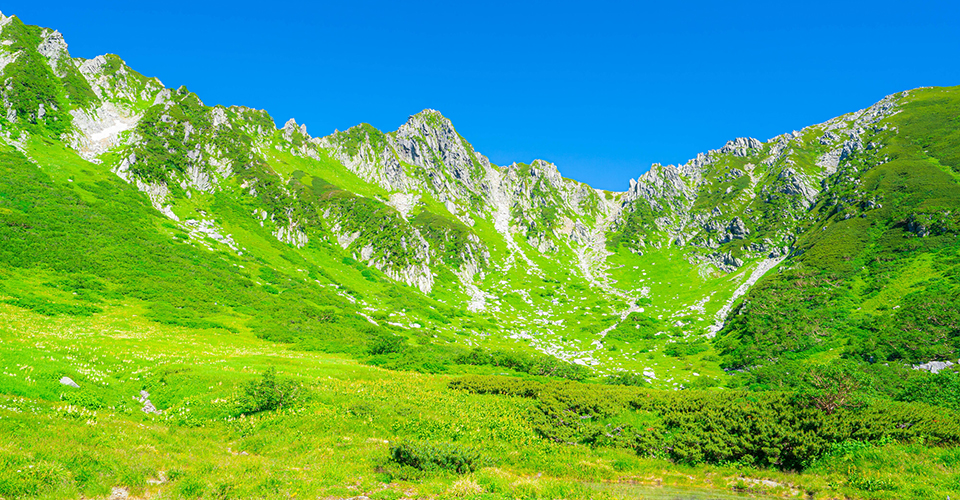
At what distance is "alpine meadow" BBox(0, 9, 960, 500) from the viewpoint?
17062mm

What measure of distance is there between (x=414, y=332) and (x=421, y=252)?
5997 cm

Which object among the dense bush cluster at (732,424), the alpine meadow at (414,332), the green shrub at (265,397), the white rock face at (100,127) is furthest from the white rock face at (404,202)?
the dense bush cluster at (732,424)

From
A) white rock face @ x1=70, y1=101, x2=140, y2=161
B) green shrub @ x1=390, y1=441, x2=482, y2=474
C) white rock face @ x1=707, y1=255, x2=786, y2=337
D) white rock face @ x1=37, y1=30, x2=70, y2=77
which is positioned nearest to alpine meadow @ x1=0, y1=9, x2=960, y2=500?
green shrub @ x1=390, y1=441, x2=482, y2=474

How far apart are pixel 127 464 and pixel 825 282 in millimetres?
105476

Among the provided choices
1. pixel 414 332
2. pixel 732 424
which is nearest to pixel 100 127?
pixel 414 332

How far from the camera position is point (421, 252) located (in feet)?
417

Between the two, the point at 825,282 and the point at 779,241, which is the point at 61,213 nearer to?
the point at 825,282

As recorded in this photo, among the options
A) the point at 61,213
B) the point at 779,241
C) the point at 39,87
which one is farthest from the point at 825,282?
the point at 39,87

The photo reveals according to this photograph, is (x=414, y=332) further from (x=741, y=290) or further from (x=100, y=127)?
(x=100, y=127)

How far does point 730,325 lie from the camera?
265 feet

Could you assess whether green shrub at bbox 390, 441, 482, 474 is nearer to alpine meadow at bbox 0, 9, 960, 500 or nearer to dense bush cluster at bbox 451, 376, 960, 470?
alpine meadow at bbox 0, 9, 960, 500

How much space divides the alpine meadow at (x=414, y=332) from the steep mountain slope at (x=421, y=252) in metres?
0.74

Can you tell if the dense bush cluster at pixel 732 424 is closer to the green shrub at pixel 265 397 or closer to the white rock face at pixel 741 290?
the green shrub at pixel 265 397

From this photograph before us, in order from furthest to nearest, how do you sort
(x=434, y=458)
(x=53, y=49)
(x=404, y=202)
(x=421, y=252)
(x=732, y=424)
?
(x=404, y=202) < (x=53, y=49) < (x=421, y=252) < (x=732, y=424) < (x=434, y=458)
